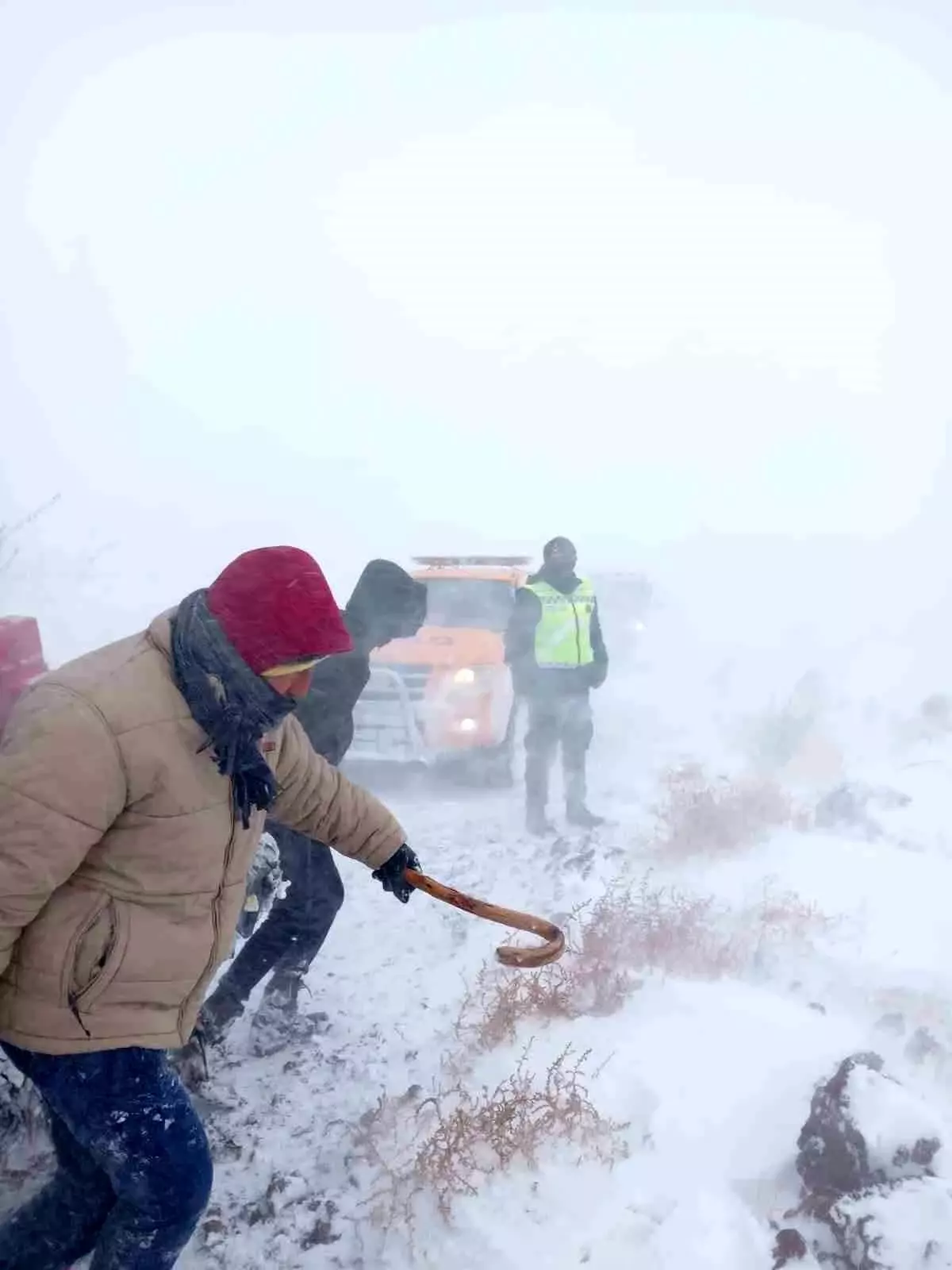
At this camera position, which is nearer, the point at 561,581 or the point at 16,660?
the point at 16,660

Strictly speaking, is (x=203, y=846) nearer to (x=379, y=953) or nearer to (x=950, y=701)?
(x=379, y=953)

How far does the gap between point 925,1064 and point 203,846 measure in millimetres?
3348

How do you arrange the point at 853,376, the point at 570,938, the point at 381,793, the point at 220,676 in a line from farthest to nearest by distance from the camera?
1. the point at 853,376
2. the point at 381,793
3. the point at 570,938
4. the point at 220,676

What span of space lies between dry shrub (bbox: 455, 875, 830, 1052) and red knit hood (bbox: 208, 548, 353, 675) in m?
2.52

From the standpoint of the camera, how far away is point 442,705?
776 cm

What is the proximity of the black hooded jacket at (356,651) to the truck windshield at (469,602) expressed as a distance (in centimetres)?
450

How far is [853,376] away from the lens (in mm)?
99562

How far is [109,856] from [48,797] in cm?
21

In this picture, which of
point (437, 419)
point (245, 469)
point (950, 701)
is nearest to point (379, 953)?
point (950, 701)

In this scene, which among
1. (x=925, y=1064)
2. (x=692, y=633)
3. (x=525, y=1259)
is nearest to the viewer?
(x=525, y=1259)

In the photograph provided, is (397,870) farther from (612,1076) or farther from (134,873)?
(612,1076)

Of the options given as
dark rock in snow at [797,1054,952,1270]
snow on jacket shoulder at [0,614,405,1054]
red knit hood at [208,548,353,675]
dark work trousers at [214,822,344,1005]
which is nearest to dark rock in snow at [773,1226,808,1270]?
dark rock in snow at [797,1054,952,1270]

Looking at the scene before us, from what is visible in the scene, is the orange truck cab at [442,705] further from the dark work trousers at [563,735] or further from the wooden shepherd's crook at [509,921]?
the wooden shepherd's crook at [509,921]

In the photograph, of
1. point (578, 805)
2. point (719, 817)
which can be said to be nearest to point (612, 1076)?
point (719, 817)
